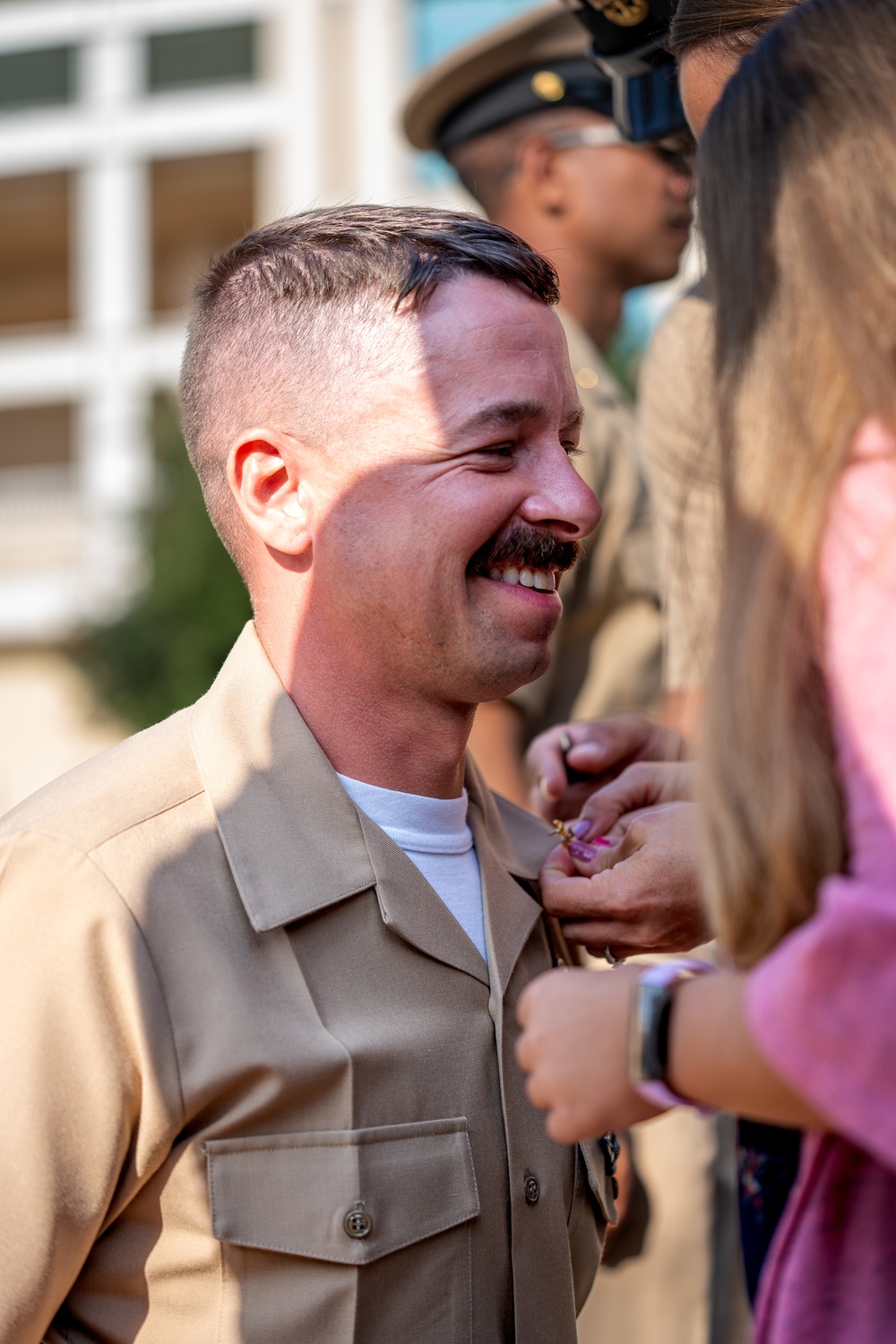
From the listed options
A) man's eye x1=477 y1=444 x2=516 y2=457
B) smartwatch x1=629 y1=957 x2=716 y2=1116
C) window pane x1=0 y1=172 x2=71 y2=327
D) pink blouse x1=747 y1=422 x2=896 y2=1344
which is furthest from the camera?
window pane x1=0 y1=172 x2=71 y2=327

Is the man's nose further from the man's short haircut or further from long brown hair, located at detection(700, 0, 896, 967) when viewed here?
long brown hair, located at detection(700, 0, 896, 967)

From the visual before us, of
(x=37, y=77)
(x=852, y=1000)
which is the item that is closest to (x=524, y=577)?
(x=852, y=1000)

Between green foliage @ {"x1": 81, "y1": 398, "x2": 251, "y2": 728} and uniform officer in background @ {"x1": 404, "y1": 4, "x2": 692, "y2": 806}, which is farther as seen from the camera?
green foliage @ {"x1": 81, "y1": 398, "x2": 251, "y2": 728}

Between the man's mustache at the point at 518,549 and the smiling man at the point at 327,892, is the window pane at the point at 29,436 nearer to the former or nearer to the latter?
the smiling man at the point at 327,892

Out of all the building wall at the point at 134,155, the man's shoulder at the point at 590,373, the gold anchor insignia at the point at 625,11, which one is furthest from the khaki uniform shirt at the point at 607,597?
the building wall at the point at 134,155

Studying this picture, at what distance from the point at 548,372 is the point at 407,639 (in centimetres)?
46

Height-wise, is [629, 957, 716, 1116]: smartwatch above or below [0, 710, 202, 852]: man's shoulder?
above

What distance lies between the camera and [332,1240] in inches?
69.2

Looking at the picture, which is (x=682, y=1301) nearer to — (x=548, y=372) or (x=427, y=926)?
(x=427, y=926)

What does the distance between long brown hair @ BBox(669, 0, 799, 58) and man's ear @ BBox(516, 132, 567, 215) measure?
1726 mm

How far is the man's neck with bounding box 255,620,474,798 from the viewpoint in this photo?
7.14ft

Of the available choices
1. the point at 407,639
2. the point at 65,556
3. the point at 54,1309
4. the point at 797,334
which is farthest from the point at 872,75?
the point at 65,556

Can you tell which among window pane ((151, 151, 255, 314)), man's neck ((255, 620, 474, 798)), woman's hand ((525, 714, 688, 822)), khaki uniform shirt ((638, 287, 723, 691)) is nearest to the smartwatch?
man's neck ((255, 620, 474, 798))

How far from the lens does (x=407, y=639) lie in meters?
2.14
